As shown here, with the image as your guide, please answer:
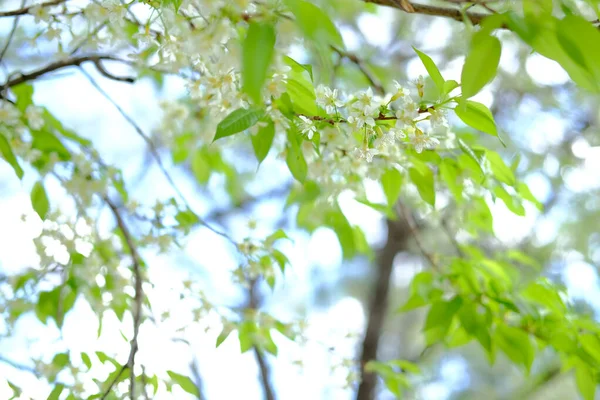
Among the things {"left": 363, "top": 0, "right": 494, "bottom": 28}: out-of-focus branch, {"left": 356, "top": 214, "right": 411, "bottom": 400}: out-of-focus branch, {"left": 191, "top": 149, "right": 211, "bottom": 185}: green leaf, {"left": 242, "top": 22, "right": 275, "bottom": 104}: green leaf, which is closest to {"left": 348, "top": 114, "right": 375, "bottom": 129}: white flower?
{"left": 363, "top": 0, "right": 494, "bottom": 28}: out-of-focus branch

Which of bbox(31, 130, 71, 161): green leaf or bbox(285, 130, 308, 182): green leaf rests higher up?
bbox(31, 130, 71, 161): green leaf

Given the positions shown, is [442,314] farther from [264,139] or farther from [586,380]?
[264,139]

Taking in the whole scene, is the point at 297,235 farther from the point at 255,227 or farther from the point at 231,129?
the point at 231,129

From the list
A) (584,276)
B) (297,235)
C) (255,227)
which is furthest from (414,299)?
(584,276)

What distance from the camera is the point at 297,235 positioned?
8.81 ft

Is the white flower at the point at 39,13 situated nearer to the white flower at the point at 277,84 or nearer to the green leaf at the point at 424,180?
the white flower at the point at 277,84

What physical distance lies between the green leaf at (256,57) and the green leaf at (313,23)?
0.03 m

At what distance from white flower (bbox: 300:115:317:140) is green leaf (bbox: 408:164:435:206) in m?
0.21

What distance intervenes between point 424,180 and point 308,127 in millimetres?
243

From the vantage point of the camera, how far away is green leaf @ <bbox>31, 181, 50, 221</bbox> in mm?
997

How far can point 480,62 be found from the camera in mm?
509

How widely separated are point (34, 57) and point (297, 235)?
1.32 metres

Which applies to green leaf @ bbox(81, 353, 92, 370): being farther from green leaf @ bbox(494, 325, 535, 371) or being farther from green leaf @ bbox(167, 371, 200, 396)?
green leaf @ bbox(494, 325, 535, 371)

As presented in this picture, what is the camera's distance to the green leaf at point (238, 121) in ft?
2.08
